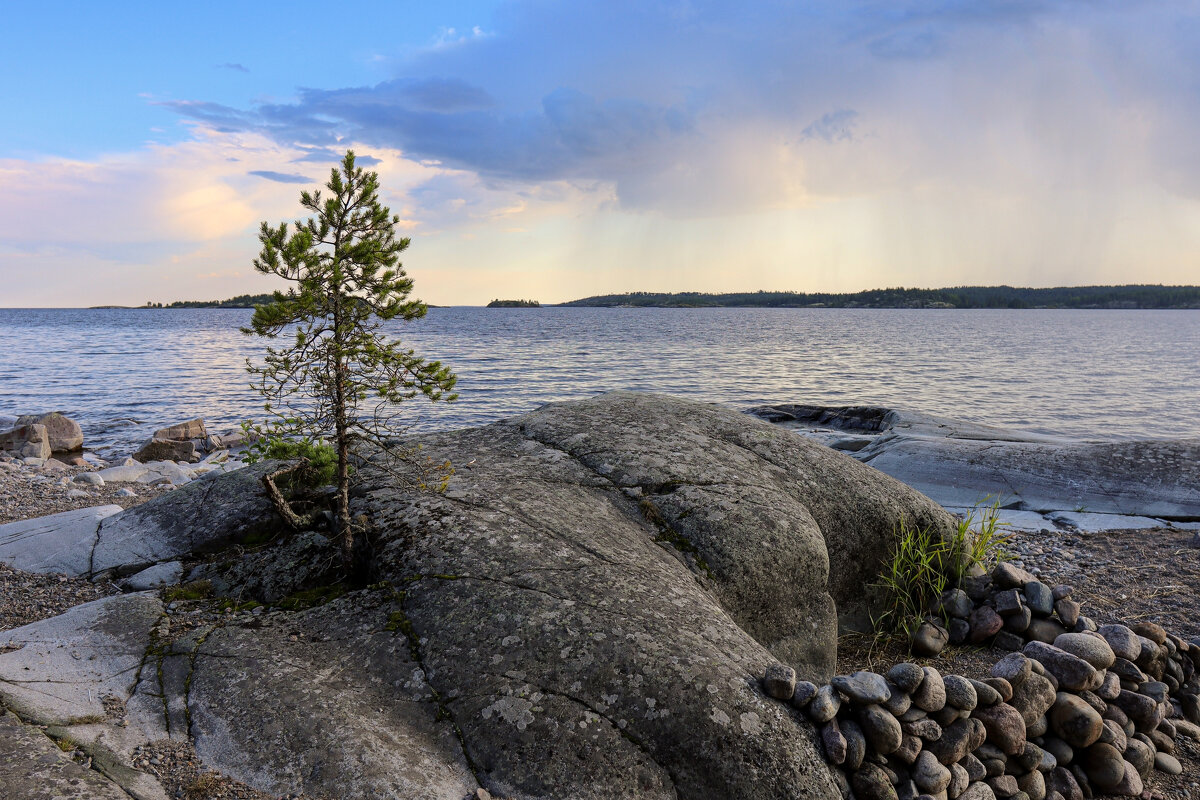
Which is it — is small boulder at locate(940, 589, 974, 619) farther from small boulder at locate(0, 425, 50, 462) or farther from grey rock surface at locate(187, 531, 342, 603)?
small boulder at locate(0, 425, 50, 462)

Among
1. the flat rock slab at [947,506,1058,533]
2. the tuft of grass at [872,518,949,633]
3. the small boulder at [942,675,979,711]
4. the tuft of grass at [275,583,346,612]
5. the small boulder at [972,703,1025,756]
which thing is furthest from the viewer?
the flat rock slab at [947,506,1058,533]

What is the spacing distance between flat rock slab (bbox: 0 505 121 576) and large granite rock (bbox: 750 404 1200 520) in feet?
42.8

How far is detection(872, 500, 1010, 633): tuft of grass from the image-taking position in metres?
6.94

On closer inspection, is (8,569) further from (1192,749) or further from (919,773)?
(1192,749)

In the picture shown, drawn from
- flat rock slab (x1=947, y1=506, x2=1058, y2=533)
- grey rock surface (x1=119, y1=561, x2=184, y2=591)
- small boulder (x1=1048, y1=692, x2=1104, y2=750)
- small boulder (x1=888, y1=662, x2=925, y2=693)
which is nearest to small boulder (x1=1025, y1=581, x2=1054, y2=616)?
small boulder (x1=1048, y1=692, x2=1104, y2=750)

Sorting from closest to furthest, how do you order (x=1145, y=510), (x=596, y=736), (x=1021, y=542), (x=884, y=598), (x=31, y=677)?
1. (x=596, y=736)
2. (x=31, y=677)
3. (x=884, y=598)
4. (x=1021, y=542)
5. (x=1145, y=510)

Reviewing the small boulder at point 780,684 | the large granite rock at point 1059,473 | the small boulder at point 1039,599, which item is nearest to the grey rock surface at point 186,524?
the small boulder at point 780,684

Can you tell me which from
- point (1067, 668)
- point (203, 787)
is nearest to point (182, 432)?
point (203, 787)

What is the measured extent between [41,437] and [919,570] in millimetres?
22025

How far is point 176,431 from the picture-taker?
2047cm

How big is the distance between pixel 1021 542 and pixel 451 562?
9300mm

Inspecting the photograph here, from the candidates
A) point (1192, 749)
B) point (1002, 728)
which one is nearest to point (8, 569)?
point (1002, 728)

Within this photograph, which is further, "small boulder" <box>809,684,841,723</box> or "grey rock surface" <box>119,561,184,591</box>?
"grey rock surface" <box>119,561,184,591</box>

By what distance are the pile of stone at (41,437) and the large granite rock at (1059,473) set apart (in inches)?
837
